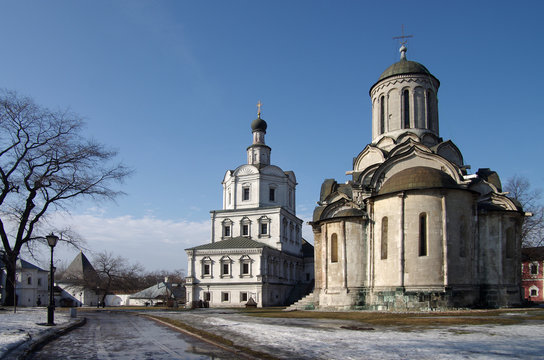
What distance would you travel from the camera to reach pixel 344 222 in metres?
29.6

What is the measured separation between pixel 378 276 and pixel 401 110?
12977 millimetres

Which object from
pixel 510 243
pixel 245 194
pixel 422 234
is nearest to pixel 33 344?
pixel 422 234

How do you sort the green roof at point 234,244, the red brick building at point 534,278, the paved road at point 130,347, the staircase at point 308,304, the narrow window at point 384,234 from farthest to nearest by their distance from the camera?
the red brick building at point 534,278 < the green roof at point 234,244 < the staircase at point 308,304 < the narrow window at point 384,234 < the paved road at point 130,347

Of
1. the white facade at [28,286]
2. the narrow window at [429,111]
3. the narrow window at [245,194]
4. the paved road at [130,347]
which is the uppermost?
the narrow window at [429,111]

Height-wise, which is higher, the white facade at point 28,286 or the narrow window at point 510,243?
the narrow window at point 510,243

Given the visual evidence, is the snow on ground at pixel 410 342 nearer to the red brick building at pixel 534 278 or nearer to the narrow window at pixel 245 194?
the narrow window at pixel 245 194

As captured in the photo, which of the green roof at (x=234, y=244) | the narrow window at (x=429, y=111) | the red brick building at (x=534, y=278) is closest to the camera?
the narrow window at (x=429, y=111)

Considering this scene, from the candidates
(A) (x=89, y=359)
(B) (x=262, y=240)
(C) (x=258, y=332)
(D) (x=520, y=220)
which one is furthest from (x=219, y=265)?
(A) (x=89, y=359)

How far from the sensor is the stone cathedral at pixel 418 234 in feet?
83.8

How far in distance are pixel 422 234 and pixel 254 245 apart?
2598 centimetres

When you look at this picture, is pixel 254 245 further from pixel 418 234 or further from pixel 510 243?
pixel 510 243

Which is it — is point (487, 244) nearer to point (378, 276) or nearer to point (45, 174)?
point (378, 276)

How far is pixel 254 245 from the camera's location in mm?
49656

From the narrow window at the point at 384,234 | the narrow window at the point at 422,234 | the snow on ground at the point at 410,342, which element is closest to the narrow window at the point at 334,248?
the narrow window at the point at 384,234
